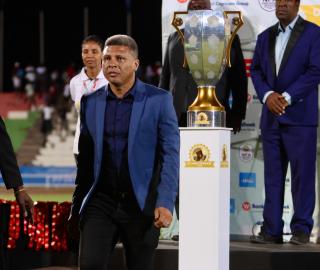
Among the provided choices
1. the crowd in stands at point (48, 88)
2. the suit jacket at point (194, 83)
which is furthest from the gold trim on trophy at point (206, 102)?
the crowd in stands at point (48, 88)

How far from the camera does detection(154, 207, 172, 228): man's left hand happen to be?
482 centimetres

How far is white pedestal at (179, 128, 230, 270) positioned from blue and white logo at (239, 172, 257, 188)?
70.4 inches

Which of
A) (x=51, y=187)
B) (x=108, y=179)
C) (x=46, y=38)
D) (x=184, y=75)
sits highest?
(x=46, y=38)

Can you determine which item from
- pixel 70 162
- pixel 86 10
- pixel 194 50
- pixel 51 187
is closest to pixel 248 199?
pixel 194 50

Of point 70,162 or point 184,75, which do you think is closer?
point 184,75

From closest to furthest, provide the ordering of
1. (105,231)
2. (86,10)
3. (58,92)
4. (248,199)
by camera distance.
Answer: (105,231), (248,199), (58,92), (86,10)

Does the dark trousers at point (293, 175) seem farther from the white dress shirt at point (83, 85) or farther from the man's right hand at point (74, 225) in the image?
the man's right hand at point (74, 225)

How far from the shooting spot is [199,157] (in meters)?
5.97

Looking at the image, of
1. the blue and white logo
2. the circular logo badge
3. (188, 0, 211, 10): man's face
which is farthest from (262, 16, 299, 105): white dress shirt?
the blue and white logo

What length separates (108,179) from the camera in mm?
4922

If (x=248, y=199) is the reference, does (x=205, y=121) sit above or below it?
above

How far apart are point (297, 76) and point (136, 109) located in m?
2.51

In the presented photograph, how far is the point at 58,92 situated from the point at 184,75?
22.8 meters

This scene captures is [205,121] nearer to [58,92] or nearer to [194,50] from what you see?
[194,50]
